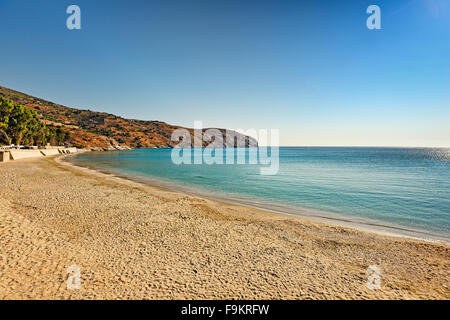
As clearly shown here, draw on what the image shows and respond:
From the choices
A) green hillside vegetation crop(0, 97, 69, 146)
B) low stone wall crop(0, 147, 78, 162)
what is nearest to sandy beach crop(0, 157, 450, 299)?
low stone wall crop(0, 147, 78, 162)

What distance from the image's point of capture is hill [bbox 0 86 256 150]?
125 metres

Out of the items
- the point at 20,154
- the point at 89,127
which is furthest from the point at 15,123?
the point at 89,127

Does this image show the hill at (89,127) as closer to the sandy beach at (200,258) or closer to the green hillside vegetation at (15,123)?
the green hillside vegetation at (15,123)

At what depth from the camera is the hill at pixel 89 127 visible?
12485cm

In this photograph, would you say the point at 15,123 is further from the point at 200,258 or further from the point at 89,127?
the point at 89,127

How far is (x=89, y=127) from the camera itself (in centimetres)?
16025

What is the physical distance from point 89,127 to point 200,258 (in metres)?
190

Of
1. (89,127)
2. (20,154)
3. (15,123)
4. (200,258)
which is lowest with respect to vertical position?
(200,258)

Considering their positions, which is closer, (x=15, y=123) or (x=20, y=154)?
(x=20, y=154)

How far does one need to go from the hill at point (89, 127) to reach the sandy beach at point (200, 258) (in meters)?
133

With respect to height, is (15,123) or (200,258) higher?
(15,123)

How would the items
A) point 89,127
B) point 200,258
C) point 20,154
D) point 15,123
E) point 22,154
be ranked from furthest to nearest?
1. point 89,127
2. point 15,123
3. point 22,154
4. point 20,154
5. point 200,258

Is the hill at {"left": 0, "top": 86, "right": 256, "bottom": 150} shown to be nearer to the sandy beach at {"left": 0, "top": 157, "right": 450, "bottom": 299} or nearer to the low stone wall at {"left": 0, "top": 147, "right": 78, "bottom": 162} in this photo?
the low stone wall at {"left": 0, "top": 147, "right": 78, "bottom": 162}
